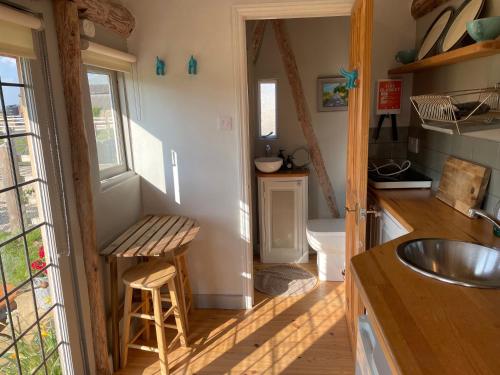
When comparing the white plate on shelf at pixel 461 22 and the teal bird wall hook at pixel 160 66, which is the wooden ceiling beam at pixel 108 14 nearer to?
the teal bird wall hook at pixel 160 66

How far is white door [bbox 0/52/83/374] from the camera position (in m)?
1.50

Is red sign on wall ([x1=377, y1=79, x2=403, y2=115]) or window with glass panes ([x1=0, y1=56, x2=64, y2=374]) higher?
red sign on wall ([x1=377, y1=79, x2=403, y2=115])

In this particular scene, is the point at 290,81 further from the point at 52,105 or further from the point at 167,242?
the point at 52,105

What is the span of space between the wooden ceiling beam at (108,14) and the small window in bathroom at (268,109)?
151 cm

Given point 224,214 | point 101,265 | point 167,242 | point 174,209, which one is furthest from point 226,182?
point 101,265

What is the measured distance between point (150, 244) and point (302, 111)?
6.94ft

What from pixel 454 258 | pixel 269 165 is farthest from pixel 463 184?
pixel 269 165

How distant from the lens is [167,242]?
220 centimetres

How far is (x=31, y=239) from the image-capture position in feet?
5.41

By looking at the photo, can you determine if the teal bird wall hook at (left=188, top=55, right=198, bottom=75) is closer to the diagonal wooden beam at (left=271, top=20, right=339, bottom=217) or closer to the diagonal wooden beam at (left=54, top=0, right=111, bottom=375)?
the diagonal wooden beam at (left=54, top=0, right=111, bottom=375)

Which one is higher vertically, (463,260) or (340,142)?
(340,142)

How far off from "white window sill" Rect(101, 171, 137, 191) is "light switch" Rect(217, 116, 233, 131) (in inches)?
28.8

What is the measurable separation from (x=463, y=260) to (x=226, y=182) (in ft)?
5.33

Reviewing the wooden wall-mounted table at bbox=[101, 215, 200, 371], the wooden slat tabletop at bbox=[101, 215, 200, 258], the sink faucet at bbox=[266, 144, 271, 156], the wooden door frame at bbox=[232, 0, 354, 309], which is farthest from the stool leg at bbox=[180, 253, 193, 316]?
the sink faucet at bbox=[266, 144, 271, 156]
